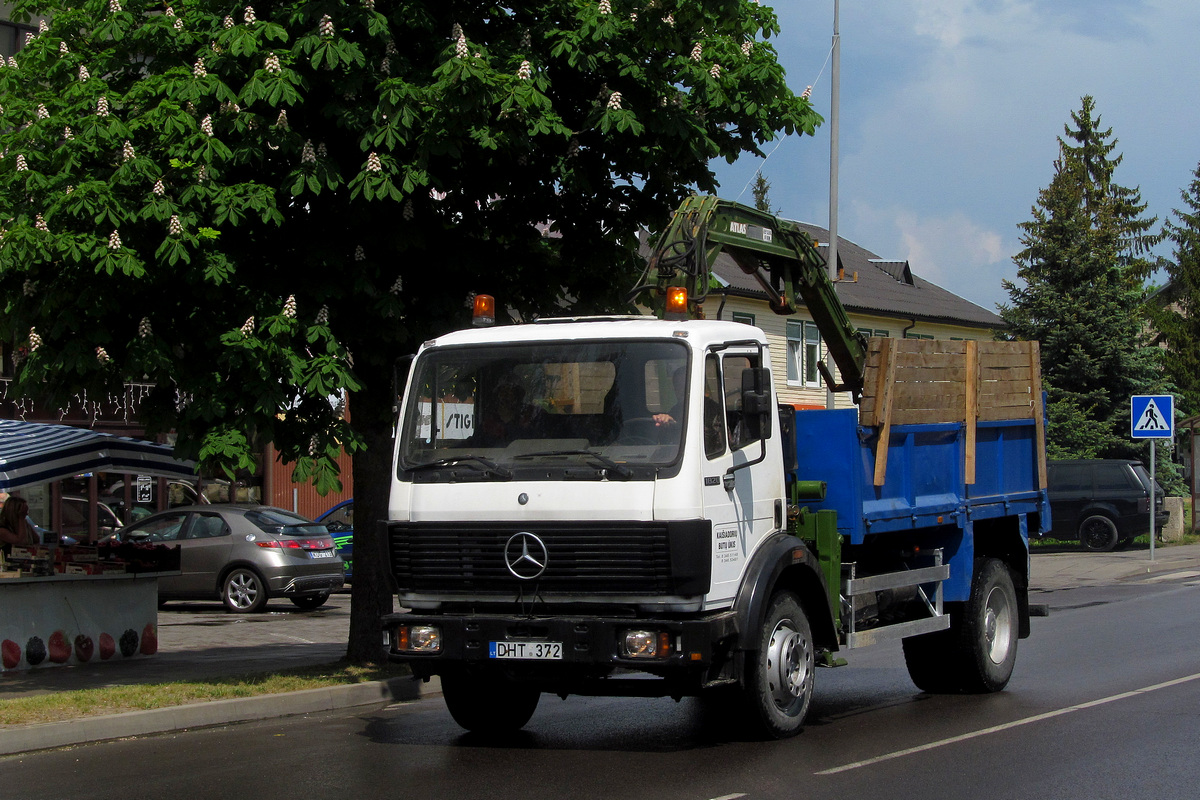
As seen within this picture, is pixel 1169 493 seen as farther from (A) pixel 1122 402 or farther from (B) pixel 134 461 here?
(B) pixel 134 461

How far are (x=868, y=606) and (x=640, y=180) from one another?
4.26 m

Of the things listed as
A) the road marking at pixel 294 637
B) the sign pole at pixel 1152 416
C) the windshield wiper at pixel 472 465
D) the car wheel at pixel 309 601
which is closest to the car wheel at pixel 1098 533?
the sign pole at pixel 1152 416

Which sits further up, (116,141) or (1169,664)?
(116,141)

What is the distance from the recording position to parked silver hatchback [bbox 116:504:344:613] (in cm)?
1950

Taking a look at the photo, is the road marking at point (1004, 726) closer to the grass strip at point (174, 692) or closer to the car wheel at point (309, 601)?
the grass strip at point (174, 692)

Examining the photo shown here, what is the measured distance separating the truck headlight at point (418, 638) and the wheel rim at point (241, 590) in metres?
12.0

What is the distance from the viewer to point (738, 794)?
7.07m

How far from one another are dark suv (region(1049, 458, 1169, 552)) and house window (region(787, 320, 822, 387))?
11127mm

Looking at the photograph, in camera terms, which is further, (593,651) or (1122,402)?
(1122,402)

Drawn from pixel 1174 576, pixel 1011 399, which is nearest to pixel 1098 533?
pixel 1174 576

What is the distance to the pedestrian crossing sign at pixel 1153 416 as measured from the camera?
992 inches

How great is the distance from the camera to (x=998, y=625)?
11.3 m

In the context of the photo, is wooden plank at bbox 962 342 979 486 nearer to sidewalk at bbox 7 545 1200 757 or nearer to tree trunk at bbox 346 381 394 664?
sidewalk at bbox 7 545 1200 757

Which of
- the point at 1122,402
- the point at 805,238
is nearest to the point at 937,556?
the point at 805,238
